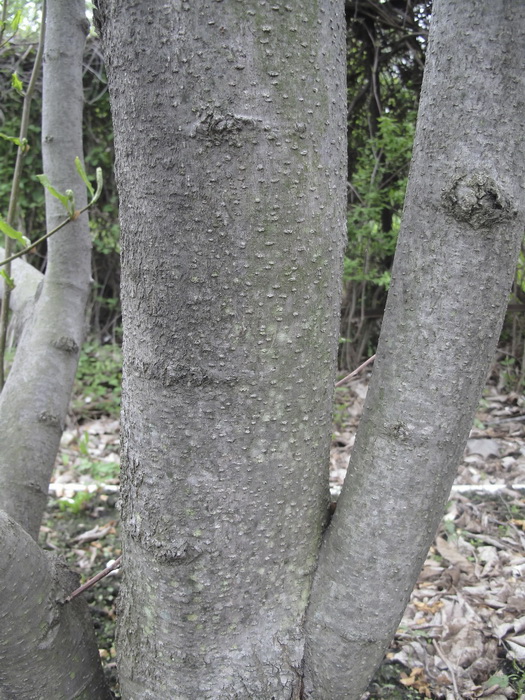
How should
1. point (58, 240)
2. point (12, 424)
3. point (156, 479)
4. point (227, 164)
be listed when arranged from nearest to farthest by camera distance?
point (227, 164) < point (156, 479) < point (12, 424) < point (58, 240)

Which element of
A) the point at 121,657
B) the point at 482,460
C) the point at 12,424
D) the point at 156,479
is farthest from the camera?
the point at 482,460

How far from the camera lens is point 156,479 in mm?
907

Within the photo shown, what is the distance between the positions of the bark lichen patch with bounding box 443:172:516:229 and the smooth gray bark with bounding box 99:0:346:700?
183 millimetres

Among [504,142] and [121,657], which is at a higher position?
[504,142]

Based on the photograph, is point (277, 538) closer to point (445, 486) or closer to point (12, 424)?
point (445, 486)

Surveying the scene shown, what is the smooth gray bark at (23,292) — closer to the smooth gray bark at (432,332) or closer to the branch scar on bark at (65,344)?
the branch scar on bark at (65,344)

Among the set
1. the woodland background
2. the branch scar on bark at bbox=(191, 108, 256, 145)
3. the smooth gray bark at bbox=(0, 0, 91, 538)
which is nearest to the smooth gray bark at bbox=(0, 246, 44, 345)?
the smooth gray bark at bbox=(0, 0, 91, 538)

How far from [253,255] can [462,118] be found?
1.26 feet

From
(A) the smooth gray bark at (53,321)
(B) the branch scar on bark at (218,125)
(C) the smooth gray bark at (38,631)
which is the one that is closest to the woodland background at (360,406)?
(A) the smooth gray bark at (53,321)

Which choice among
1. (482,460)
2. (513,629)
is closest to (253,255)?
(513,629)

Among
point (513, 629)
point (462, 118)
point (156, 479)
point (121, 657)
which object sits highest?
point (462, 118)

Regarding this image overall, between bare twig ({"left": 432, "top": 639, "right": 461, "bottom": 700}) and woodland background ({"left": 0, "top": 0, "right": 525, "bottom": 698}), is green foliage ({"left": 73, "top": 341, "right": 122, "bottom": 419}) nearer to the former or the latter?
woodland background ({"left": 0, "top": 0, "right": 525, "bottom": 698})

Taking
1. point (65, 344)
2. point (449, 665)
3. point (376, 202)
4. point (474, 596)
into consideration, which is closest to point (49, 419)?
point (65, 344)

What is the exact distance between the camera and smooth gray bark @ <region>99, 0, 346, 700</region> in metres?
0.76
